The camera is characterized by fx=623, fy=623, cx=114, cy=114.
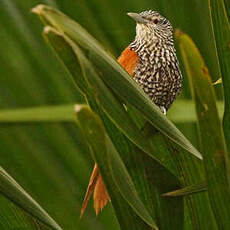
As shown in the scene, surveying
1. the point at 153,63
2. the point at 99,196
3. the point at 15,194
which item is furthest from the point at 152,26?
the point at 15,194

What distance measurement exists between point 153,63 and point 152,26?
0.12 meters

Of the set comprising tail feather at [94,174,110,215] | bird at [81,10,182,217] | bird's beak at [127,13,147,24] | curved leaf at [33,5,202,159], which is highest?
curved leaf at [33,5,202,159]

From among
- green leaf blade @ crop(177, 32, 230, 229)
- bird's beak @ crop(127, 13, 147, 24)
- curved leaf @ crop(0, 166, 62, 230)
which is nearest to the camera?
green leaf blade @ crop(177, 32, 230, 229)

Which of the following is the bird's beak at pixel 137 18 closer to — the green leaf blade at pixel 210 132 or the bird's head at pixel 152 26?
the bird's head at pixel 152 26

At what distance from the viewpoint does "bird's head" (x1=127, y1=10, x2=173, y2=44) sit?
1.52m

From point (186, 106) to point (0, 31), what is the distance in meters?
0.46

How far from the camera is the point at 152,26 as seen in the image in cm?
163

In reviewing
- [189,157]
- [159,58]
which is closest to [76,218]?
[159,58]

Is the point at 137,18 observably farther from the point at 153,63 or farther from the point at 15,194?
the point at 15,194

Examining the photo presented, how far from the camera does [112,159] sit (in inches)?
22.4

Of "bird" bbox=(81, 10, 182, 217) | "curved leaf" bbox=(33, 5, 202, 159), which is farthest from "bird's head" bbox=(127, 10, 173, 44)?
"curved leaf" bbox=(33, 5, 202, 159)

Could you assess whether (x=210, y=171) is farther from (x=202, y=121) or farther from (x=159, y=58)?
(x=159, y=58)

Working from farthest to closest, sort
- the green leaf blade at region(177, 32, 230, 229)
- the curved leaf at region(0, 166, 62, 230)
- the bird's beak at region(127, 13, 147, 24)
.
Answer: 1. the bird's beak at region(127, 13, 147, 24)
2. the curved leaf at region(0, 166, 62, 230)
3. the green leaf blade at region(177, 32, 230, 229)

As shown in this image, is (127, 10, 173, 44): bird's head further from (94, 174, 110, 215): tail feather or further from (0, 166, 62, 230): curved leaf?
(0, 166, 62, 230): curved leaf
